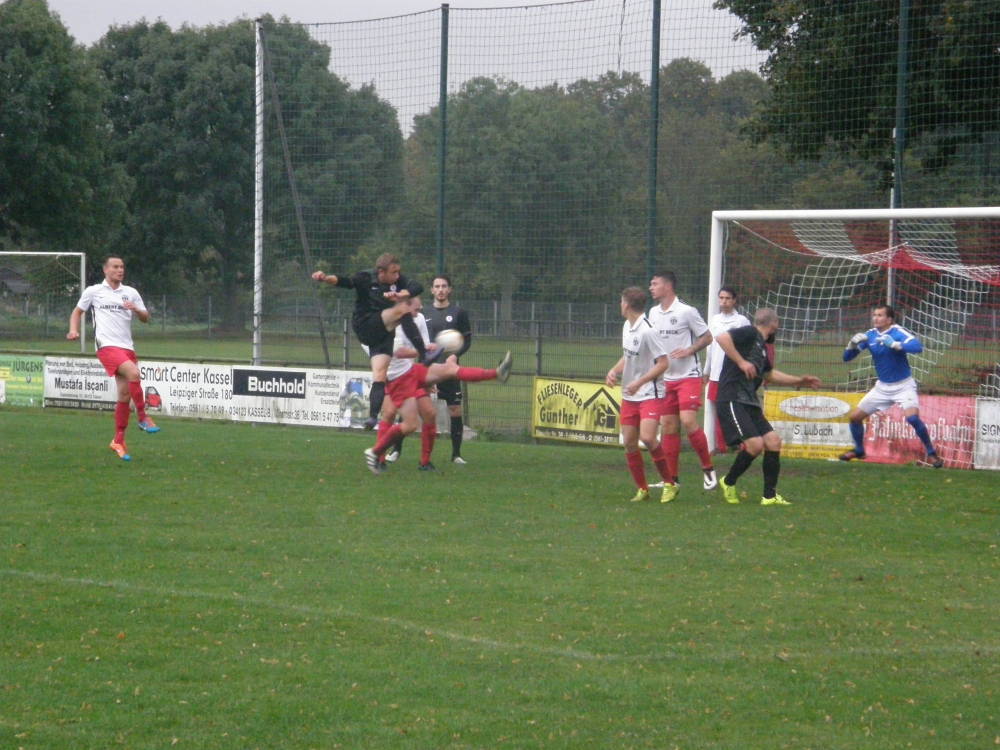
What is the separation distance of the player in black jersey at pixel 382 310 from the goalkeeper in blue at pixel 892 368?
511cm

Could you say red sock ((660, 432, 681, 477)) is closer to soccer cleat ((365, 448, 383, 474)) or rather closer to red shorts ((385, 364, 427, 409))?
red shorts ((385, 364, 427, 409))

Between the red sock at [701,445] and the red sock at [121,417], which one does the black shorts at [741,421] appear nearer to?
the red sock at [701,445]

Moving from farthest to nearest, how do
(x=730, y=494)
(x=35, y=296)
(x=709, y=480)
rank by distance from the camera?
(x=35, y=296) < (x=709, y=480) < (x=730, y=494)

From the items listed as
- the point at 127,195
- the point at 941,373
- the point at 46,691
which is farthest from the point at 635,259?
the point at 127,195

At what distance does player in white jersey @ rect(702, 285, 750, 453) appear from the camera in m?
12.7

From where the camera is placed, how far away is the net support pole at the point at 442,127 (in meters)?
18.0

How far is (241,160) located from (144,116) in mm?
5162

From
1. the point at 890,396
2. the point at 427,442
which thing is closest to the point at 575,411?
the point at 427,442

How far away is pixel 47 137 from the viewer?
4509 centimetres

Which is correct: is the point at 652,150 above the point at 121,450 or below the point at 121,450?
above

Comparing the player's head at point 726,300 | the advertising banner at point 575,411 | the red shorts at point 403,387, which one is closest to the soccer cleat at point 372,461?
the red shorts at point 403,387

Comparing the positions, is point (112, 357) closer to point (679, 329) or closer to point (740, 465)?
point (679, 329)

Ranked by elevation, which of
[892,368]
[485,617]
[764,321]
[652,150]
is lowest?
[485,617]

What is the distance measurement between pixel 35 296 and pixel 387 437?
17700mm
